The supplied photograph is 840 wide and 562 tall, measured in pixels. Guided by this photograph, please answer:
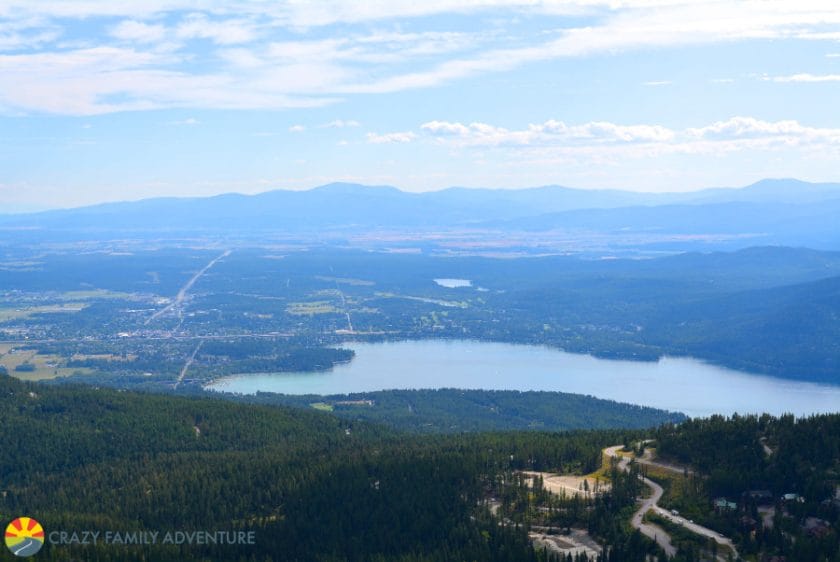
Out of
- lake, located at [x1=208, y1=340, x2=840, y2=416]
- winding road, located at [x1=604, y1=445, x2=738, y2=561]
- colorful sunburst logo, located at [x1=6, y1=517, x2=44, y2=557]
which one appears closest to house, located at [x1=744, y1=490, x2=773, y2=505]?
winding road, located at [x1=604, y1=445, x2=738, y2=561]

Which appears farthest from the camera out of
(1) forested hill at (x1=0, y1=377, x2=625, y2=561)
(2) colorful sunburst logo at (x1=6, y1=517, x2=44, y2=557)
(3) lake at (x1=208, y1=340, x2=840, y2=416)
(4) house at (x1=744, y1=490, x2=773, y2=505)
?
(3) lake at (x1=208, y1=340, x2=840, y2=416)

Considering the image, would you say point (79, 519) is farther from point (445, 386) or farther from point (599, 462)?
point (445, 386)

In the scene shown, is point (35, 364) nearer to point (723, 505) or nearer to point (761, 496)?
point (723, 505)

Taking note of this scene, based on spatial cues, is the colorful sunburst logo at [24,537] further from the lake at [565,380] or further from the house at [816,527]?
the lake at [565,380]

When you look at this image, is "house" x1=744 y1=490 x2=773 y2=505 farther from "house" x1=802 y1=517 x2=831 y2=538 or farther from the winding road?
the winding road

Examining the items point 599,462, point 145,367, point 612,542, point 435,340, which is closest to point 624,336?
point 435,340

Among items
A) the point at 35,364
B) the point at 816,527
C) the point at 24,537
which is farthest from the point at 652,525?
the point at 35,364
